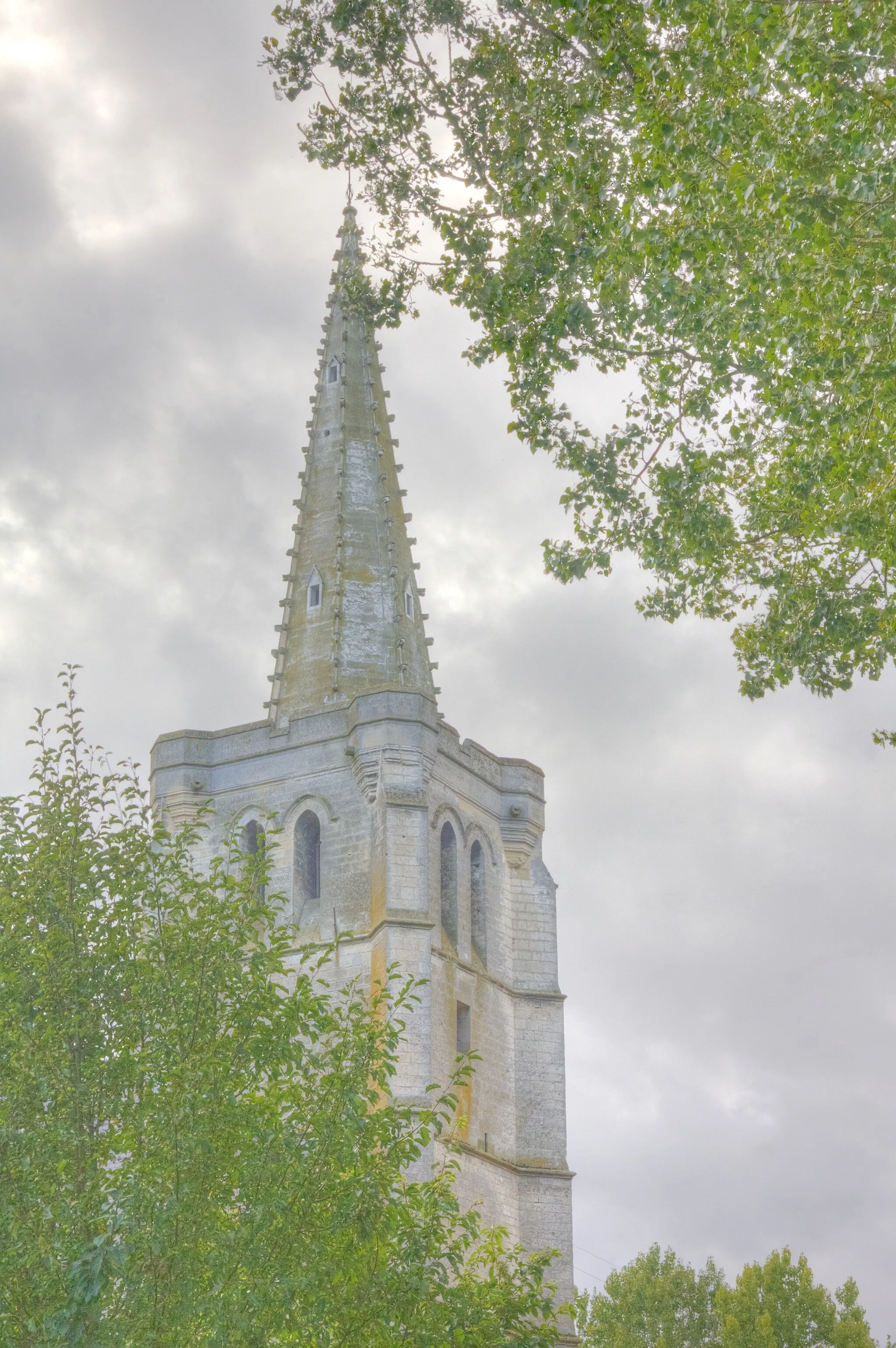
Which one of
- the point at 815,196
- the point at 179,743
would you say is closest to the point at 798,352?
the point at 815,196

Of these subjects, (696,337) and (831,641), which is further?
(831,641)

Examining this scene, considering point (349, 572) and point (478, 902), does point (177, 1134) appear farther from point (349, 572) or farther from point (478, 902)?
point (349, 572)

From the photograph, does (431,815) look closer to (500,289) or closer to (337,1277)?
(500,289)

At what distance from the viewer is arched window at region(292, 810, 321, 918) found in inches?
1430

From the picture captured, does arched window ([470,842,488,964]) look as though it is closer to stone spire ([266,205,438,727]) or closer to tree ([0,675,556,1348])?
stone spire ([266,205,438,727])

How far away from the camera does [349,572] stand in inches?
1599

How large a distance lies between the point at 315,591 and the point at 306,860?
6.45 metres

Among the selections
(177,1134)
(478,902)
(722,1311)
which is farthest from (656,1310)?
(177,1134)

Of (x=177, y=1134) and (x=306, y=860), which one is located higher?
(x=306, y=860)

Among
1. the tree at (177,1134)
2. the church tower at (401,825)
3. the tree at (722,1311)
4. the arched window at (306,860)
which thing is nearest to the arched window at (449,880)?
the church tower at (401,825)

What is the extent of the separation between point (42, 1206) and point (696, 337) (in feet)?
28.5

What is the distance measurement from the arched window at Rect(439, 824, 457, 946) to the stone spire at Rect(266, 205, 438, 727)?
2832mm

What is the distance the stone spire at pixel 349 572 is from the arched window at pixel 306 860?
8.01ft

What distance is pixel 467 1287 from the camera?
1614 cm
